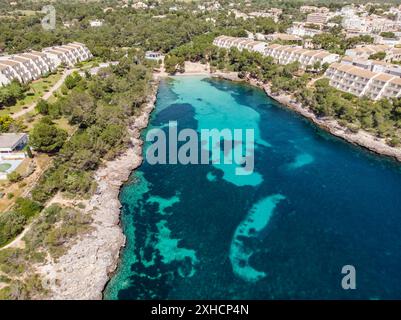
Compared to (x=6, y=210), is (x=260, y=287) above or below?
below

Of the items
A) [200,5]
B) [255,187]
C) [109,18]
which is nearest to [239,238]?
[255,187]

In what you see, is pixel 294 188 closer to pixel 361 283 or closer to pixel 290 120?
pixel 361 283

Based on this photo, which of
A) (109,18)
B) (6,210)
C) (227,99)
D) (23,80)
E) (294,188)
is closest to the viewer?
(6,210)

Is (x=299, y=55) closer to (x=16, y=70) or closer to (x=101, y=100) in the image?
(x=101, y=100)

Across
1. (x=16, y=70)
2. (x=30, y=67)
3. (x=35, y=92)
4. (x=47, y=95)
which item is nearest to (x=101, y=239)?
(x=47, y=95)

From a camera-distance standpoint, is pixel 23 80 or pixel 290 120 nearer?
pixel 290 120

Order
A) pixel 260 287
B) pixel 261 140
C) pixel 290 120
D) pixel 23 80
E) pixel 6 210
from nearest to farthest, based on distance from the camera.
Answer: pixel 260 287
pixel 6 210
pixel 261 140
pixel 290 120
pixel 23 80
